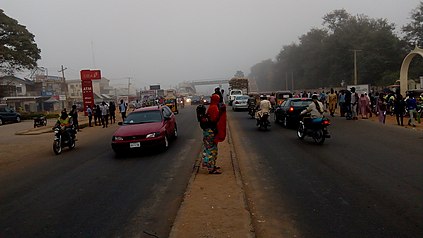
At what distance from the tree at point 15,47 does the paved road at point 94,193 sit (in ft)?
101

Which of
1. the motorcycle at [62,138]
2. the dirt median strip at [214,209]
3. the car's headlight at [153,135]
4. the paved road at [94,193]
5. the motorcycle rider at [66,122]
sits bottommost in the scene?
the paved road at [94,193]

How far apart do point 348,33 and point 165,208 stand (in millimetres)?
72954

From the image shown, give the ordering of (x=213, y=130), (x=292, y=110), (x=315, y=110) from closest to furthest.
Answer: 1. (x=213, y=130)
2. (x=315, y=110)
3. (x=292, y=110)

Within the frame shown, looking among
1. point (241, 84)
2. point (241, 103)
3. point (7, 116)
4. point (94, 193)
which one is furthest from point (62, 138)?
point (241, 84)

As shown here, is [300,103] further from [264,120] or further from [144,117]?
[144,117]

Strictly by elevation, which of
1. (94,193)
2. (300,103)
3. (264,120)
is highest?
(300,103)

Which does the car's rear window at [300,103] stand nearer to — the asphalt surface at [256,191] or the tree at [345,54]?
the asphalt surface at [256,191]

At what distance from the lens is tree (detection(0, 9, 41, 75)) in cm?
3863

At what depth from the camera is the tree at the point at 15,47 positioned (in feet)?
127

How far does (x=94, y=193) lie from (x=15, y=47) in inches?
1526

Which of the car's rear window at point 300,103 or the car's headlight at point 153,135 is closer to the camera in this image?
the car's headlight at point 153,135

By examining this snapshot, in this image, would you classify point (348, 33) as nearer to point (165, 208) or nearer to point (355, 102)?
point (355, 102)

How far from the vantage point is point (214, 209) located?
5543 millimetres

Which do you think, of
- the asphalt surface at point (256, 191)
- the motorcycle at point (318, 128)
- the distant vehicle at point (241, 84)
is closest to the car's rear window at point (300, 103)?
the motorcycle at point (318, 128)
